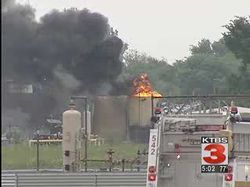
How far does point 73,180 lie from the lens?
22.9 meters

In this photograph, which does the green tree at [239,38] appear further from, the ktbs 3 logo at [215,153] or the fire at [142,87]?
the ktbs 3 logo at [215,153]

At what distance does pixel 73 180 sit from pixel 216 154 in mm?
10228

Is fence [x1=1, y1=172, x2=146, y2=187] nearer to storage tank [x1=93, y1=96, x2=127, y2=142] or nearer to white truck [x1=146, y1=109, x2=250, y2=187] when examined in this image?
white truck [x1=146, y1=109, x2=250, y2=187]

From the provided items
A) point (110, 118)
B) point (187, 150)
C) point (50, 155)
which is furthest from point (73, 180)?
point (110, 118)

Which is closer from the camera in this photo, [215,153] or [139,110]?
[215,153]

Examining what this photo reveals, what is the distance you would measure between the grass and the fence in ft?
23.2

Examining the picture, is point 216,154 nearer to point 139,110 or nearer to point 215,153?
point 215,153

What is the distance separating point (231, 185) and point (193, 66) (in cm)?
8890

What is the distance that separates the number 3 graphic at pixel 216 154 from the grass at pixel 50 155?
17.3 m

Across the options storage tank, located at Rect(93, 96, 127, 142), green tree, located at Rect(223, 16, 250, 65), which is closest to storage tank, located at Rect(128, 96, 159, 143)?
storage tank, located at Rect(93, 96, 127, 142)

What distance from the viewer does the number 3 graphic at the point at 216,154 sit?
13.2 m

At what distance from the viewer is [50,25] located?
3681cm

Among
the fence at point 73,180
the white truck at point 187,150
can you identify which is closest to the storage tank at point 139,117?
the fence at point 73,180

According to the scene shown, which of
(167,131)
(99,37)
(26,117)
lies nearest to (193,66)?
(99,37)
